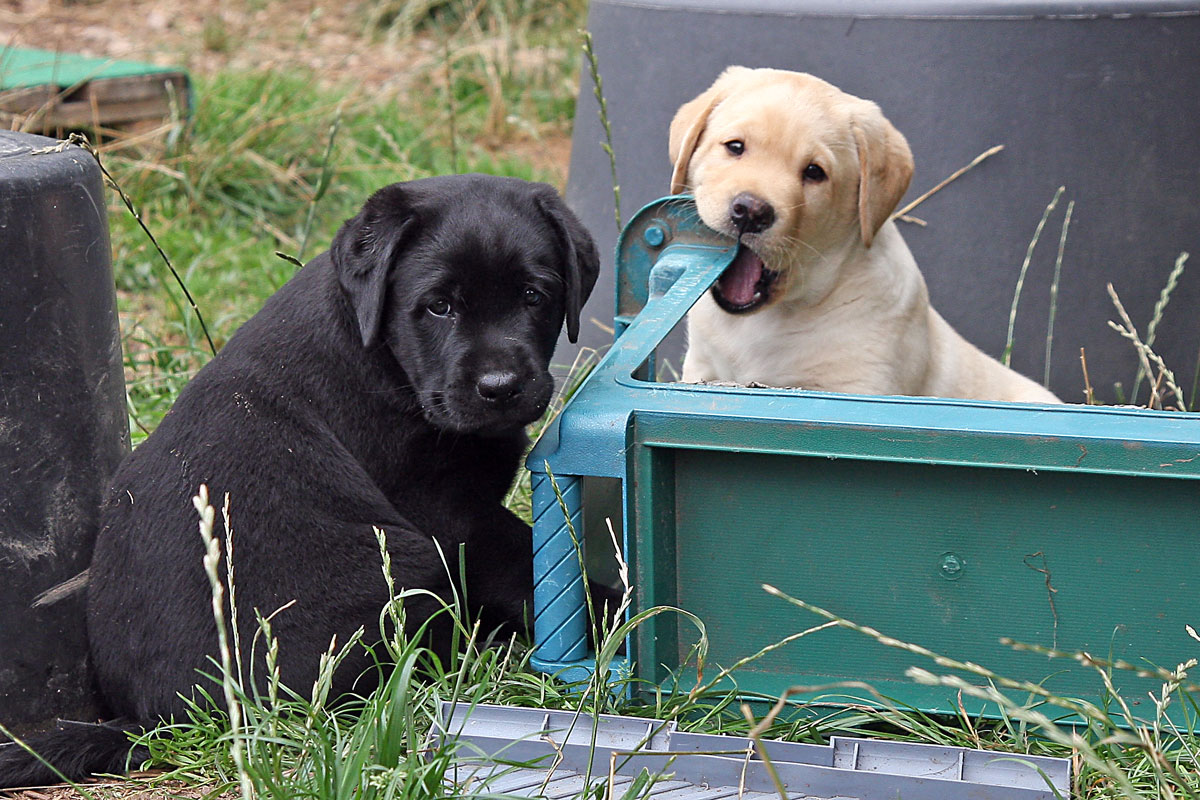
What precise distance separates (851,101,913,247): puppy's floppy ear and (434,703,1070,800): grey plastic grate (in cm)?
143

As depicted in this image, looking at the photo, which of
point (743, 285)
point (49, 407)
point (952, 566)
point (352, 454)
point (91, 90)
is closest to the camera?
point (952, 566)

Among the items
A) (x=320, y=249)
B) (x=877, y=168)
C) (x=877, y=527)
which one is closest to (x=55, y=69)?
(x=320, y=249)

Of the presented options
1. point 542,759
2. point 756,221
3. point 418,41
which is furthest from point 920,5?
point 418,41

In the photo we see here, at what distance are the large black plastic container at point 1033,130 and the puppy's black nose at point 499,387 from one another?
2.06m

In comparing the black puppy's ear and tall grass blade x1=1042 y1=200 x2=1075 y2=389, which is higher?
the black puppy's ear

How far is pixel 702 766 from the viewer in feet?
7.16

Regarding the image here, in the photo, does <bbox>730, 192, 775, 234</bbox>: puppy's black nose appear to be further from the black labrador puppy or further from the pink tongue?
the black labrador puppy

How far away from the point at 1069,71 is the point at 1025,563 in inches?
87.2

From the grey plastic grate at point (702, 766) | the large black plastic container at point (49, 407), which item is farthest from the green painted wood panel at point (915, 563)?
the large black plastic container at point (49, 407)

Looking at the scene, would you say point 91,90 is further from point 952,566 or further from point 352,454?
point 952,566

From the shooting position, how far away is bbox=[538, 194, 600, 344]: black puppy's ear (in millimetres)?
2822

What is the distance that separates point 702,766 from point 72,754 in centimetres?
128

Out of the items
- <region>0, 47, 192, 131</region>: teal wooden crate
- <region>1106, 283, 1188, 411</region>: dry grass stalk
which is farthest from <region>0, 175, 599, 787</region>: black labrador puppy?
<region>0, 47, 192, 131</region>: teal wooden crate

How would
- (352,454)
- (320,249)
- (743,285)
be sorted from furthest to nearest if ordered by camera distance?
(320,249), (743,285), (352,454)
